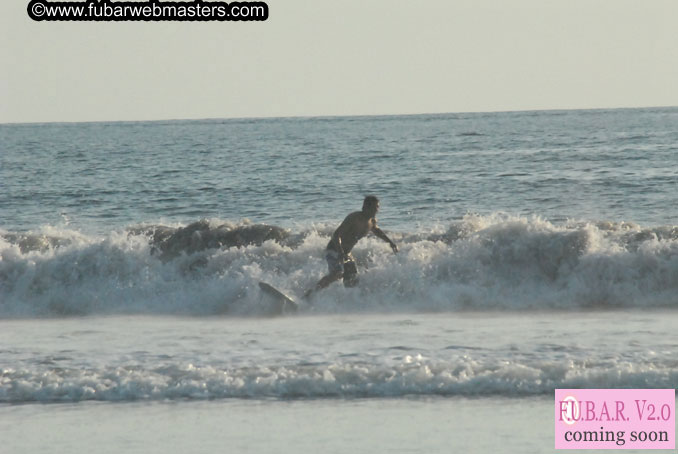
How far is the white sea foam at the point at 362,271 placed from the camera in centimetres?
1678

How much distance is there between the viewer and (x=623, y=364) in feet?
34.3

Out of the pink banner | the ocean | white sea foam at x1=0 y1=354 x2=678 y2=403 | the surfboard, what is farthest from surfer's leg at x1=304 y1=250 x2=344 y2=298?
the pink banner

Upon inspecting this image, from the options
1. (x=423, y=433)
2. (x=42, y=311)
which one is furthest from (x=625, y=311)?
(x=42, y=311)

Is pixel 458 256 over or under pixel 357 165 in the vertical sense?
under

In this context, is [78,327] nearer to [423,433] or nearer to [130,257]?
[130,257]

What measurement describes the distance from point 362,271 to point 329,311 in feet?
5.35

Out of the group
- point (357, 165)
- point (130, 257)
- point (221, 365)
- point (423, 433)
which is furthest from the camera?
point (357, 165)

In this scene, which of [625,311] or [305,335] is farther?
[625,311]

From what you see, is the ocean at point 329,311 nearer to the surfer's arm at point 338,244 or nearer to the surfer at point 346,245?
the surfer at point 346,245

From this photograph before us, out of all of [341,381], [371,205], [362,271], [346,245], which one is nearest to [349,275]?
[346,245]

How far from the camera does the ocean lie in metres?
9.23

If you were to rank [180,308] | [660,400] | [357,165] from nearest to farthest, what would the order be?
[660,400] → [180,308] → [357,165]

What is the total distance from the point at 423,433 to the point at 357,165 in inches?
1307

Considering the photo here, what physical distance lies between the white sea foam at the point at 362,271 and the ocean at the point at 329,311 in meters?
0.04
